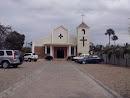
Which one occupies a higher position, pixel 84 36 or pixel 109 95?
pixel 84 36

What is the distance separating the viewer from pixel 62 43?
151 feet

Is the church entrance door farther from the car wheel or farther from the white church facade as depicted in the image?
the car wheel

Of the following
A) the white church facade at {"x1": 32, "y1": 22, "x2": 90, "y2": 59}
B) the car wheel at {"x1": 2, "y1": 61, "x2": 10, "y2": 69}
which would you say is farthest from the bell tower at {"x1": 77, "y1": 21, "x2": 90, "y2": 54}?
the car wheel at {"x1": 2, "y1": 61, "x2": 10, "y2": 69}

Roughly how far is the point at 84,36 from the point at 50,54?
8.55 metres

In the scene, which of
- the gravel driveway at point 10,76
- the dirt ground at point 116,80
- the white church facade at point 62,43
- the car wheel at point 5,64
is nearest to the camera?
the dirt ground at point 116,80

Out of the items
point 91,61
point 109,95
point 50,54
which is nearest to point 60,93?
point 109,95

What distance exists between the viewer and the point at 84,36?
46.1 metres

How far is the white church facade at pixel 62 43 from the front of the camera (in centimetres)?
4594

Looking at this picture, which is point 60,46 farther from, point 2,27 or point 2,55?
point 2,55

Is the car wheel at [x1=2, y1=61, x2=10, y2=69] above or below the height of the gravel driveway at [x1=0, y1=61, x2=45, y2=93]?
above

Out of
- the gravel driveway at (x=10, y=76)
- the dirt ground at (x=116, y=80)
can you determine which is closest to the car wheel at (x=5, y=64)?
the gravel driveway at (x=10, y=76)

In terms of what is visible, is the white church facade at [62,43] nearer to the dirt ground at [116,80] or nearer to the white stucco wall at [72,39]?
the white stucco wall at [72,39]

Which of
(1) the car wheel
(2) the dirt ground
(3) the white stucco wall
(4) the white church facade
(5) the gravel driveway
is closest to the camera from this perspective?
(2) the dirt ground

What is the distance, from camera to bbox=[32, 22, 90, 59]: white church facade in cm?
4594
